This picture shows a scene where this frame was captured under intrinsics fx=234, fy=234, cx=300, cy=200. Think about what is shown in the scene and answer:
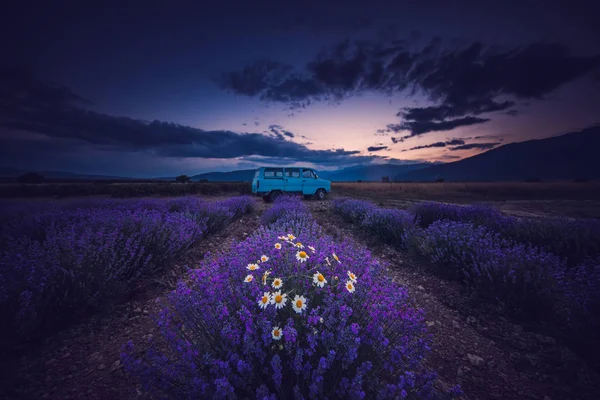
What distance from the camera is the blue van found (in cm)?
1371

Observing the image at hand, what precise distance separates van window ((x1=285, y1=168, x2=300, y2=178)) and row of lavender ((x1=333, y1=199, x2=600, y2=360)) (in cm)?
839

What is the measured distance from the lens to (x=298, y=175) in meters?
14.6

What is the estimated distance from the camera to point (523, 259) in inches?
122

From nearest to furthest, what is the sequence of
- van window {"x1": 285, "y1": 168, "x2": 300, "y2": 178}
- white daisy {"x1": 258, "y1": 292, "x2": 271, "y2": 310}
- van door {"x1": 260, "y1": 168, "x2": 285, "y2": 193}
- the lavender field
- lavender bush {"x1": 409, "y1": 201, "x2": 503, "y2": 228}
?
the lavender field, white daisy {"x1": 258, "y1": 292, "x2": 271, "y2": 310}, lavender bush {"x1": 409, "y1": 201, "x2": 503, "y2": 228}, van door {"x1": 260, "y1": 168, "x2": 285, "y2": 193}, van window {"x1": 285, "y1": 168, "x2": 300, "y2": 178}

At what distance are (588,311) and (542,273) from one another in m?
0.62

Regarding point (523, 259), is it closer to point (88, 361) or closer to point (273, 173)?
point (88, 361)

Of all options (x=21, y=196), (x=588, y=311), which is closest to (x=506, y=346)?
(x=588, y=311)

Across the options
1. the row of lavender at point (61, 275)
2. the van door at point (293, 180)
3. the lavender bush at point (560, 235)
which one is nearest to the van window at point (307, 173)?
the van door at point (293, 180)

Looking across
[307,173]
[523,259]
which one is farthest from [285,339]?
[307,173]

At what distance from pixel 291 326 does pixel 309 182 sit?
1361 centimetres

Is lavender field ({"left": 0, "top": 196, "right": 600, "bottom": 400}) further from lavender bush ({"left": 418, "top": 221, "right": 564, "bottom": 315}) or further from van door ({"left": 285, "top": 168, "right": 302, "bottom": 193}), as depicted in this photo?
van door ({"left": 285, "top": 168, "right": 302, "bottom": 193})

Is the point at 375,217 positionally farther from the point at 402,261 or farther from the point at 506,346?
the point at 506,346

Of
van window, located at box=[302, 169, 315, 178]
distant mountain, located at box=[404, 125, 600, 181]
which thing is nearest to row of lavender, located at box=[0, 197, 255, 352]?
van window, located at box=[302, 169, 315, 178]

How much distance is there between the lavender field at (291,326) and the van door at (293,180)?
10.6 metres
